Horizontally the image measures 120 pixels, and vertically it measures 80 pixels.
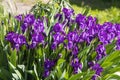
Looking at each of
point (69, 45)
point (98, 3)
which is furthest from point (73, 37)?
point (98, 3)

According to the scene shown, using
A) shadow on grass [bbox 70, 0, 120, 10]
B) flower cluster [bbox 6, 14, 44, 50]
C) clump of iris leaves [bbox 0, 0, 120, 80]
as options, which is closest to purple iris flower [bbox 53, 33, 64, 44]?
clump of iris leaves [bbox 0, 0, 120, 80]

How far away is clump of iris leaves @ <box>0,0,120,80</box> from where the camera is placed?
329 centimetres

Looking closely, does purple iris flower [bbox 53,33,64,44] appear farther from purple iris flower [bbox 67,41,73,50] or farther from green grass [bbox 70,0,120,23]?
green grass [bbox 70,0,120,23]

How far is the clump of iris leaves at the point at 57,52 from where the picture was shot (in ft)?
10.8

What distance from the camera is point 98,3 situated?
8.49 meters

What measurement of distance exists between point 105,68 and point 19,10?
10.7 feet

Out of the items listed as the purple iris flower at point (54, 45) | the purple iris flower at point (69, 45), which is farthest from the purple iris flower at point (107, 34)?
the purple iris flower at point (54, 45)

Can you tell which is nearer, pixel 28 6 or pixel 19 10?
pixel 19 10

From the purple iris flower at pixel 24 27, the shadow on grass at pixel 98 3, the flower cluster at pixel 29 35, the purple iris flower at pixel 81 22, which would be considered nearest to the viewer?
the flower cluster at pixel 29 35

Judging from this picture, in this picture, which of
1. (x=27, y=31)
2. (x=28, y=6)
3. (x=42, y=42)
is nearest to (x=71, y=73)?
(x=42, y=42)

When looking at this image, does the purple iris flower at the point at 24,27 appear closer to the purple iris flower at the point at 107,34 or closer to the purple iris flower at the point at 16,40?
the purple iris flower at the point at 16,40

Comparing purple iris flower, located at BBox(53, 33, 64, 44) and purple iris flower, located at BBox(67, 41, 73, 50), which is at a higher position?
purple iris flower, located at BBox(53, 33, 64, 44)

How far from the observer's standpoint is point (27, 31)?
3.65m

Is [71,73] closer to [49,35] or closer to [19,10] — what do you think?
[49,35]
